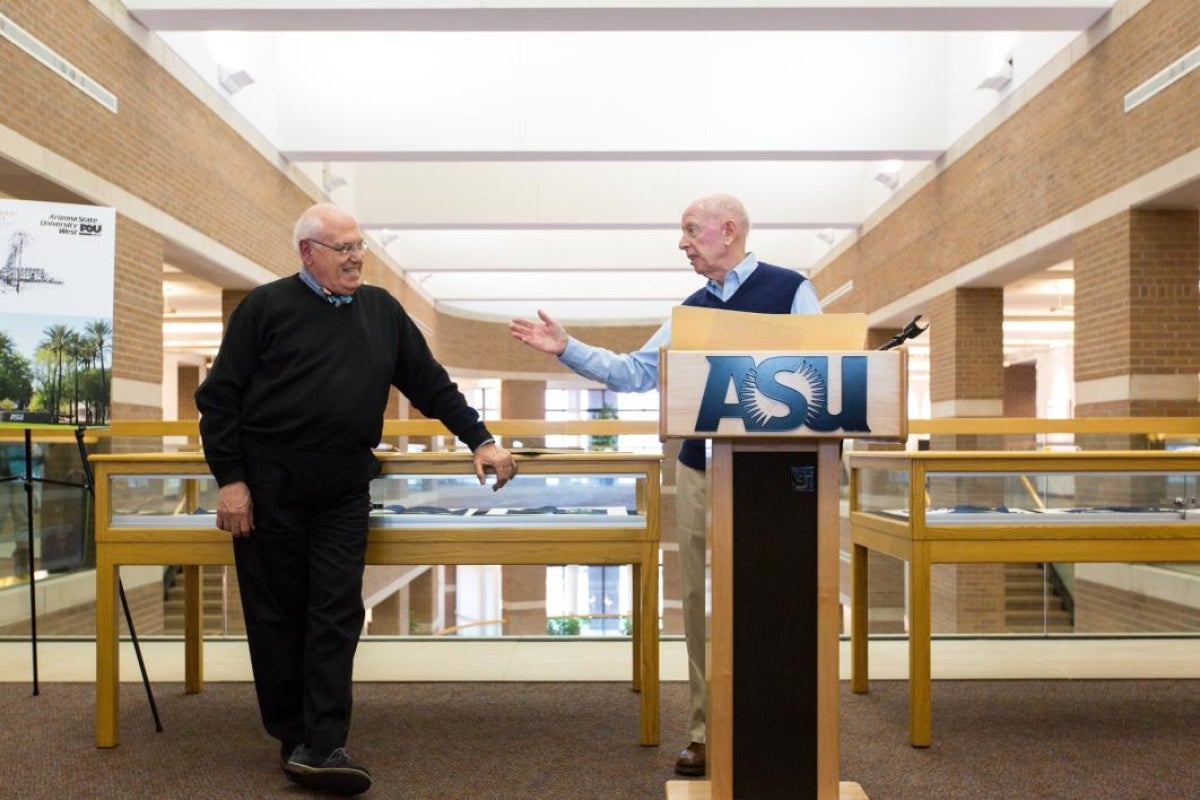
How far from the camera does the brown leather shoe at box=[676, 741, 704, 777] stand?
281 centimetres

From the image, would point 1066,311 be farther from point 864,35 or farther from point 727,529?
point 727,529

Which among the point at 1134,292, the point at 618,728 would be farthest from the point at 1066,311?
the point at 618,728

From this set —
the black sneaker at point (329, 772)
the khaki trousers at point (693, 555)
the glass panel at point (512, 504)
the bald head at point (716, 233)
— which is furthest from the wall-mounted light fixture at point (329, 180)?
the black sneaker at point (329, 772)

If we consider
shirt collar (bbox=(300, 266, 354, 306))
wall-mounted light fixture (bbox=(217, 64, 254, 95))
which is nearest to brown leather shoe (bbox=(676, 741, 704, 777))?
shirt collar (bbox=(300, 266, 354, 306))

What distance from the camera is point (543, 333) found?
2.77 metres

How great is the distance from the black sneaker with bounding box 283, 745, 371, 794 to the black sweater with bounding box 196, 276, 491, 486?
811 mm

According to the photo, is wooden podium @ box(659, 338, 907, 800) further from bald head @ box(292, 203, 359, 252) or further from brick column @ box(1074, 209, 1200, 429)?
brick column @ box(1074, 209, 1200, 429)

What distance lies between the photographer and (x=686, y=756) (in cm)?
283

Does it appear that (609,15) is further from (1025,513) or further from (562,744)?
(562,744)

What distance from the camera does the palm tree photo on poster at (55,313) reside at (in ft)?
12.6

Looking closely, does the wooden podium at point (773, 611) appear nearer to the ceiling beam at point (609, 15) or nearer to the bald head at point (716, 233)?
the bald head at point (716, 233)

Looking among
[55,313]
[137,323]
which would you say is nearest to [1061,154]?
[55,313]

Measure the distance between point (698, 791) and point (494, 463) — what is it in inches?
44.5

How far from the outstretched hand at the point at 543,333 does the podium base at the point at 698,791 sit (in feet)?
3.94
